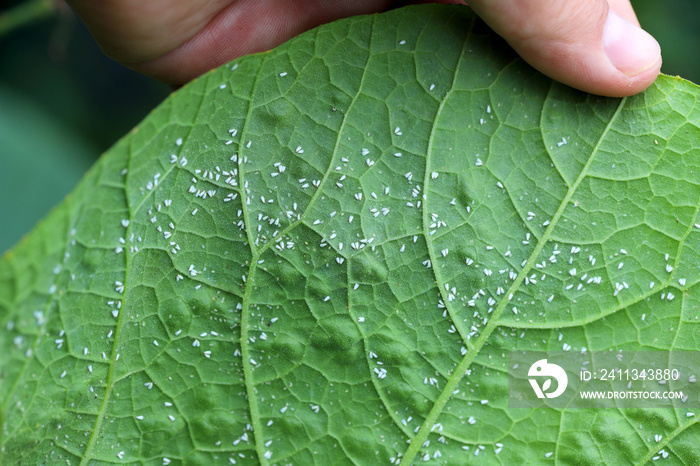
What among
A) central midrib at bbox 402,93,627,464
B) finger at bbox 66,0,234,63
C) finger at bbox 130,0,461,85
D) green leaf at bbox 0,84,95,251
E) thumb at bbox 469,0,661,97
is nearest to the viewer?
thumb at bbox 469,0,661,97

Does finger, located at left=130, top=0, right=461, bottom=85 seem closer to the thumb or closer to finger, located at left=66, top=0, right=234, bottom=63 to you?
finger, located at left=66, top=0, right=234, bottom=63

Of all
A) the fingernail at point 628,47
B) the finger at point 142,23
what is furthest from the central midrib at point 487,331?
the finger at point 142,23

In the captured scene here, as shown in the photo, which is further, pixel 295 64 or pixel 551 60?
pixel 295 64

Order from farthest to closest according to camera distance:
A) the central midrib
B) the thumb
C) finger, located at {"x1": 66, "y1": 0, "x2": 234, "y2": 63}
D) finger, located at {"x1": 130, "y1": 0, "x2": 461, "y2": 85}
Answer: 1. finger, located at {"x1": 130, "y1": 0, "x2": 461, "y2": 85}
2. finger, located at {"x1": 66, "y1": 0, "x2": 234, "y2": 63}
3. the central midrib
4. the thumb

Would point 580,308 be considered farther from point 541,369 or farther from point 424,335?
point 424,335

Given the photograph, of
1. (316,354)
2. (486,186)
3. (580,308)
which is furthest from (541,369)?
(316,354)

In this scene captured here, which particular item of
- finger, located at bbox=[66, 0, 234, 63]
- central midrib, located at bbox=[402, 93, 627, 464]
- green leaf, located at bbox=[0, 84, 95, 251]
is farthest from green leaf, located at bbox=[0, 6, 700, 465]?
green leaf, located at bbox=[0, 84, 95, 251]
